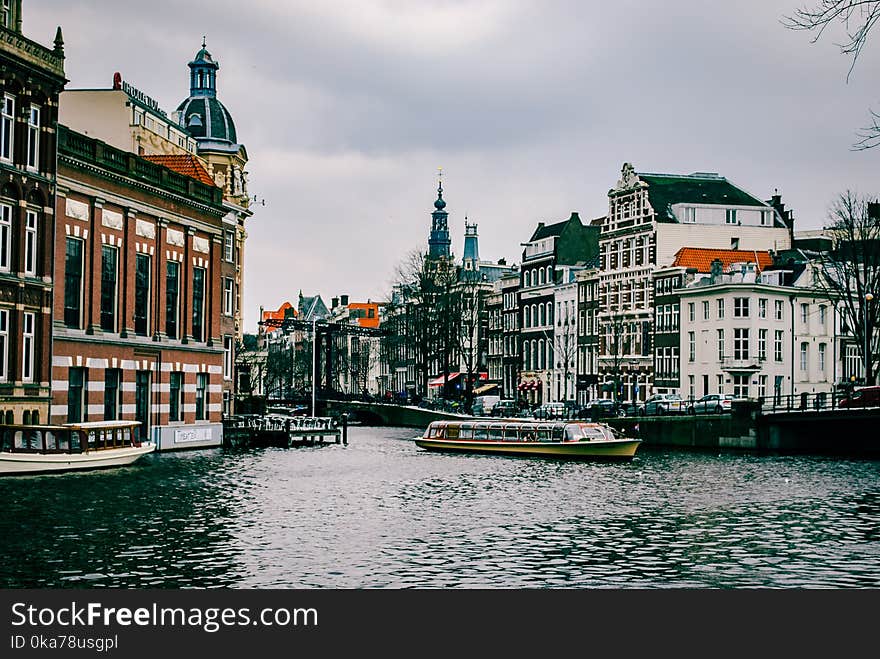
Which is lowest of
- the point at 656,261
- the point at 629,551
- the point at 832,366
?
the point at 629,551

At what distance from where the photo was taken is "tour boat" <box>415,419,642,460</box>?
238 ft

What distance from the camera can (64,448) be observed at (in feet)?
176

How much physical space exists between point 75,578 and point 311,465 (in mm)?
39274

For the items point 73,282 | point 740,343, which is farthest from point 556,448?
point 740,343

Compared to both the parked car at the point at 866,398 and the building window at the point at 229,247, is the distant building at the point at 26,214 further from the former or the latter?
the parked car at the point at 866,398

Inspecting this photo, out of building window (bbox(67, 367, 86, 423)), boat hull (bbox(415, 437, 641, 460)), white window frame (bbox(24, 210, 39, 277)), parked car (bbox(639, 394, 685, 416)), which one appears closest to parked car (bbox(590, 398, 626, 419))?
parked car (bbox(639, 394, 685, 416))

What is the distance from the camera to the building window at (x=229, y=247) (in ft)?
304

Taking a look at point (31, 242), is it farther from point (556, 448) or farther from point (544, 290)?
point (544, 290)

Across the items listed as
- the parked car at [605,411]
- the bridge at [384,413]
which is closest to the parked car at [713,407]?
the parked car at [605,411]

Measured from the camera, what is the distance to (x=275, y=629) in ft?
67.9

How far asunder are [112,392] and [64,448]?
11426mm

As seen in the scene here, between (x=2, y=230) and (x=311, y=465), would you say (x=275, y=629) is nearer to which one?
(x=2, y=230)

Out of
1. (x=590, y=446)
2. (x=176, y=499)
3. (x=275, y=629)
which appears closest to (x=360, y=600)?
(x=275, y=629)

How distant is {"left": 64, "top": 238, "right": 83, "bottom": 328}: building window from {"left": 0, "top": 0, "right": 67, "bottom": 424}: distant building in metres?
3.08
